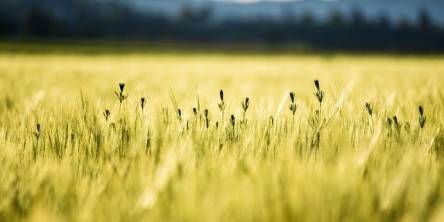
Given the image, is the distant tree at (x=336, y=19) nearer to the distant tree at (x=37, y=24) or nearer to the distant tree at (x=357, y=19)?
the distant tree at (x=357, y=19)

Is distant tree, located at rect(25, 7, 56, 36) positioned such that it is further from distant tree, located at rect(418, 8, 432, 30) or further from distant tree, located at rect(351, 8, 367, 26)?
distant tree, located at rect(418, 8, 432, 30)

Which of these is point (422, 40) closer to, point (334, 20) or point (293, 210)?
point (334, 20)

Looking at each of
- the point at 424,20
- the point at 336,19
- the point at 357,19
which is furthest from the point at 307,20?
the point at 424,20

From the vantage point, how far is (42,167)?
1349 mm

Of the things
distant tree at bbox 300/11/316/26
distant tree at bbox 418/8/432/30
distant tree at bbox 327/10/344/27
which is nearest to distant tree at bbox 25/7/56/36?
distant tree at bbox 300/11/316/26

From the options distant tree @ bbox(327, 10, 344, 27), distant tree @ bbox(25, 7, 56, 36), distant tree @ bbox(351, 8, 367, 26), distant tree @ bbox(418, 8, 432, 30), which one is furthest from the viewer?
distant tree @ bbox(351, 8, 367, 26)

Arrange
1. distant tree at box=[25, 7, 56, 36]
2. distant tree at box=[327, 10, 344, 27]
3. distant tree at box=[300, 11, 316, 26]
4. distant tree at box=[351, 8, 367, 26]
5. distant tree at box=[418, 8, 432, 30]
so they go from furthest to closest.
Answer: distant tree at box=[351, 8, 367, 26] < distant tree at box=[300, 11, 316, 26] < distant tree at box=[327, 10, 344, 27] < distant tree at box=[418, 8, 432, 30] < distant tree at box=[25, 7, 56, 36]

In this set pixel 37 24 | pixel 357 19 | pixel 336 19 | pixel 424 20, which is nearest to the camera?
pixel 37 24

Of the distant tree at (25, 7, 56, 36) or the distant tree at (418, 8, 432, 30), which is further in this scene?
the distant tree at (418, 8, 432, 30)

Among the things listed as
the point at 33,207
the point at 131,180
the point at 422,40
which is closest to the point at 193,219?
the point at 131,180

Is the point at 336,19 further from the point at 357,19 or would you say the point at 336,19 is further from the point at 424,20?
the point at 424,20

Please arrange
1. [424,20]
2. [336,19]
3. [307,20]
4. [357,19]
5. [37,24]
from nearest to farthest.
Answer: [37,24], [424,20], [336,19], [307,20], [357,19]

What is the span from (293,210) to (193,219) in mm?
248

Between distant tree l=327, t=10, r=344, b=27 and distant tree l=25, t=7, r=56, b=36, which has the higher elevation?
A: distant tree l=327, t=10, r=344, b=27
